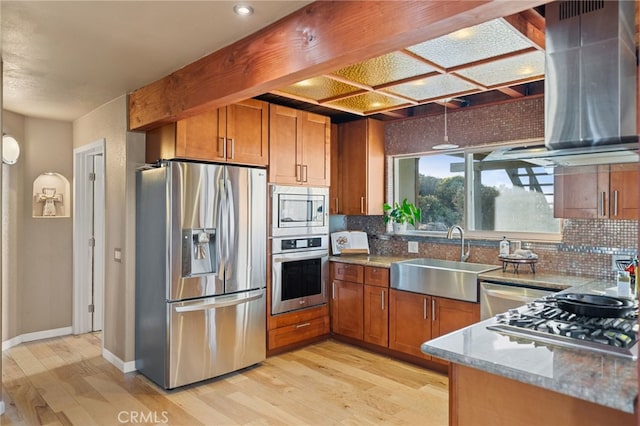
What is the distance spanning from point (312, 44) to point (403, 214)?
8.89ft

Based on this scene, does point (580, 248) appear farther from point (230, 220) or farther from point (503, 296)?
point (230, 220)

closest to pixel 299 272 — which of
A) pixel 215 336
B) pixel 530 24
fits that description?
pixel 215 336

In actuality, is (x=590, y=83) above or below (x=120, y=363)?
above

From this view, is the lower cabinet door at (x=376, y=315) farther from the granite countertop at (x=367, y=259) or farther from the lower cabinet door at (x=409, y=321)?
the granite countertop at (x=367, y=259)

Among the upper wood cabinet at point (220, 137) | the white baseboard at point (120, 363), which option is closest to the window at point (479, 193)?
the upper wood cabinet at point (220, 137)

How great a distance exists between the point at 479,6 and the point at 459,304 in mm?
2560

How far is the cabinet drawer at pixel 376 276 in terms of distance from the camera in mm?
3949

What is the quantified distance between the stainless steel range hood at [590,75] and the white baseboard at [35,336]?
507cm

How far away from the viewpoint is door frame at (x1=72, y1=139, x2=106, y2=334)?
4.69 m

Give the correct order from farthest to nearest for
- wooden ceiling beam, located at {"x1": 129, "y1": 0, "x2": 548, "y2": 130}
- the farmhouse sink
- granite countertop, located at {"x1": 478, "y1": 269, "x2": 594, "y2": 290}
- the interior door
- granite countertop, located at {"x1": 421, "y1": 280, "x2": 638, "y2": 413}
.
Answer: the interior door → the farmhouse sink → granite countertop, located at {"x1": 478, "y1": 269, "x2": 594, "y2": 290} → wooden ceiling beam, located at {"x1": 129, "y1": 0, "x2": 548, "y2": 130} → granite countertop, located at {"x1": 421, "y1": 280, "x2": 638, "y2": 413}

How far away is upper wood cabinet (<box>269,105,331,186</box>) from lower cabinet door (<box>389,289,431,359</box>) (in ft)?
4.57

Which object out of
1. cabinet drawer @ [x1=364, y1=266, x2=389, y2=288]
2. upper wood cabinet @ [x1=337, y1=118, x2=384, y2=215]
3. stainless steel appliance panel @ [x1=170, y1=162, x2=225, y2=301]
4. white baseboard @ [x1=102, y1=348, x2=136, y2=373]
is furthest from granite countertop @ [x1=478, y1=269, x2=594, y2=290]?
white baseboard @ [x1=102, y1=348, x2=136, y2=373]

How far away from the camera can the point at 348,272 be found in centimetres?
427

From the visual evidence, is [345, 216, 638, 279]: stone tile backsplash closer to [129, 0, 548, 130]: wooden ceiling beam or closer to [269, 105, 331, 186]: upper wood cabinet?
[269, 105, 331, 186]: upper wood cabinet
